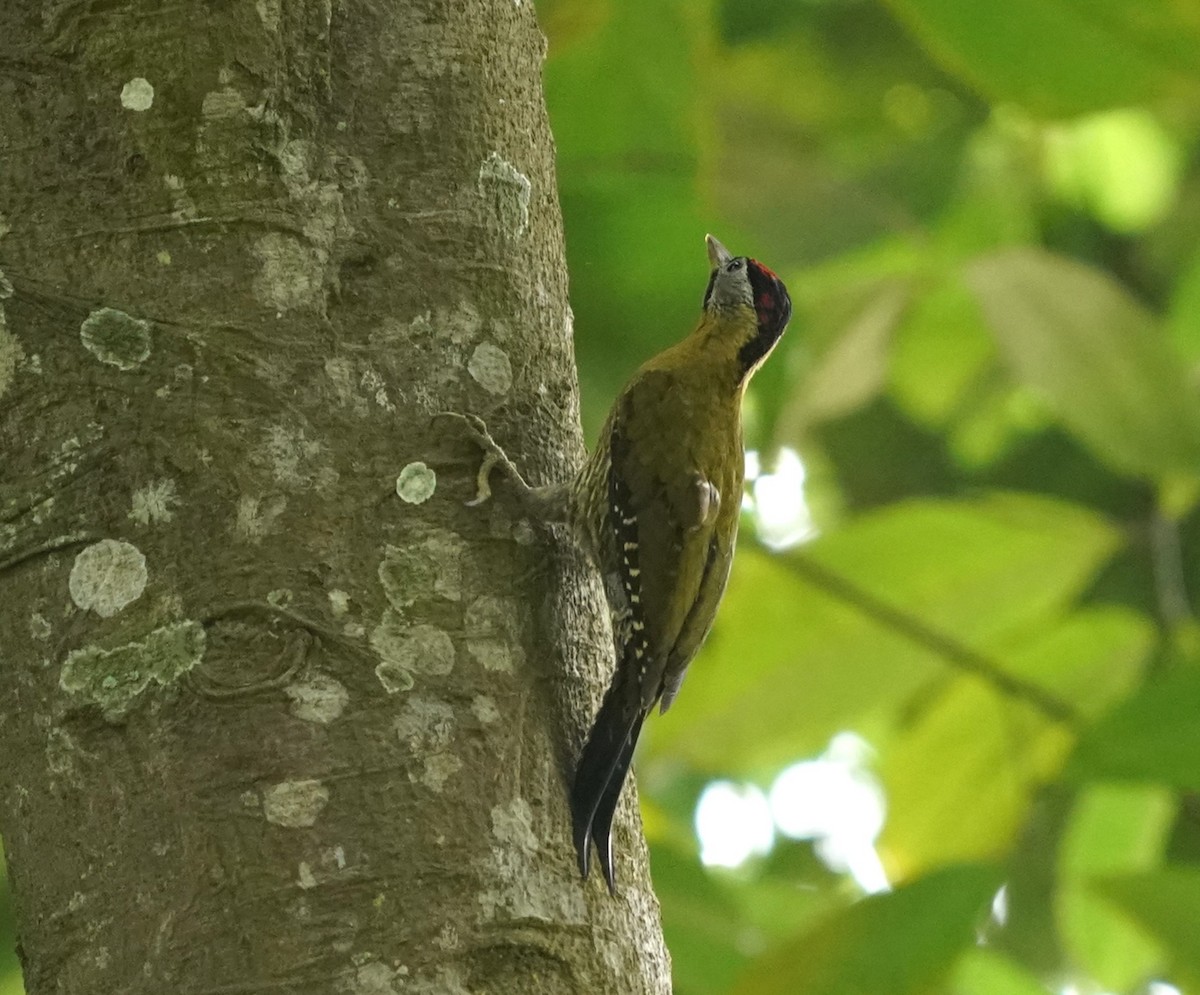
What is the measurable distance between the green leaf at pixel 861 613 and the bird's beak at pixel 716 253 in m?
0.48

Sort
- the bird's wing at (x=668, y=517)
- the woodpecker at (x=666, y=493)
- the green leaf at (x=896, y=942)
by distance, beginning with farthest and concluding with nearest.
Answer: the bird's wing at (x=668, y=517) < the green leaf at (x=896, y=942) < the woodpecker at (x=666, y=493)

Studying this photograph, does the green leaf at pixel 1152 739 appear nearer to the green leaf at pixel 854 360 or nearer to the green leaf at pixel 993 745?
the green leaf at pixel 993 745

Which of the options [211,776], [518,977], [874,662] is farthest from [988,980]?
[211,776]

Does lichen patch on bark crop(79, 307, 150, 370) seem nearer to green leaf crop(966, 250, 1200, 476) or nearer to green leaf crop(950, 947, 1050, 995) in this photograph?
green leaf crop(966, 250, 1200, 476)

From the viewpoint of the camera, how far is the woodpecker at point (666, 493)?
6.27ft

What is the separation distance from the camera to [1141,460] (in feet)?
8.34

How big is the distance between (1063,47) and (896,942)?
51.3 inches

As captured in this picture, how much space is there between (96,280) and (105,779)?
54 cm

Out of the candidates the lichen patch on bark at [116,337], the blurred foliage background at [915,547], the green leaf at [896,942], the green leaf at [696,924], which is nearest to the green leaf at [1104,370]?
the blurred foliage background at [915,547]

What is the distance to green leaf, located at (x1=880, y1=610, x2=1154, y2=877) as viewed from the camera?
9.18 ft

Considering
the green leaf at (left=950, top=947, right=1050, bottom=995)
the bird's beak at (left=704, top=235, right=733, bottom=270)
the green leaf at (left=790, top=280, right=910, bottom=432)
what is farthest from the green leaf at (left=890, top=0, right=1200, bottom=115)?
the green leaf at (left=950, top=947, right=1050, bottom=995)

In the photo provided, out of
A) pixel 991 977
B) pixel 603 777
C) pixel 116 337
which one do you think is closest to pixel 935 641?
pixel 991 977

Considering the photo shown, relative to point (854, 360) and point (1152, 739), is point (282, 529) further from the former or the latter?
point (854, 360)

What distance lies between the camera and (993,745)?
9.34ft
